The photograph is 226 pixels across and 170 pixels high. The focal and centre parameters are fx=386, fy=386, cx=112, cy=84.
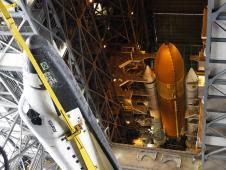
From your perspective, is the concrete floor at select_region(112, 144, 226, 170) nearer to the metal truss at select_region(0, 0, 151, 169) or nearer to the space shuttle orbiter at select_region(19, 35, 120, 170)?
the metal truss at select_region(0, 0, 151, 169)

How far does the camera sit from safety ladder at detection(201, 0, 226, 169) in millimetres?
9945

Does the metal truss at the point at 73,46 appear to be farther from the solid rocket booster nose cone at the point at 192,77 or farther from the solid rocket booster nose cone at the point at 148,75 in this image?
the solid rocket booster nose cone at the point at 192,77

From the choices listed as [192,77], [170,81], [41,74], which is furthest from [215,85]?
[170,81]

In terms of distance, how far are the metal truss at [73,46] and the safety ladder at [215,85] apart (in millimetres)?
4893

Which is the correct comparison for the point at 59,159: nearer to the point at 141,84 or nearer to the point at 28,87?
the point at 28,87

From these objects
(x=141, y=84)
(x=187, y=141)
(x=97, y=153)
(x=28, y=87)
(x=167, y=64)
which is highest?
(x=28, y=87)

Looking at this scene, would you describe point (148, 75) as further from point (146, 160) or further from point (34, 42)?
point (34, 42)

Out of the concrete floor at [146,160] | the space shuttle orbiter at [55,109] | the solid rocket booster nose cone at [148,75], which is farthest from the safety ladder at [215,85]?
the solid rocket booster nose cone at [148,75]

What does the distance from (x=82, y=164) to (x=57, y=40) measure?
4.79m

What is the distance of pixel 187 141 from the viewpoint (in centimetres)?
2212

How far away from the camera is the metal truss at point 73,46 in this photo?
40.1ft

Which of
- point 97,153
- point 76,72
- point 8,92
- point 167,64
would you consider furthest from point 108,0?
point 97,153

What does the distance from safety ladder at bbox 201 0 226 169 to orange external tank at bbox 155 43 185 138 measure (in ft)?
17.3

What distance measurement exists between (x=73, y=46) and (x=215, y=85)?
19.1 feet
